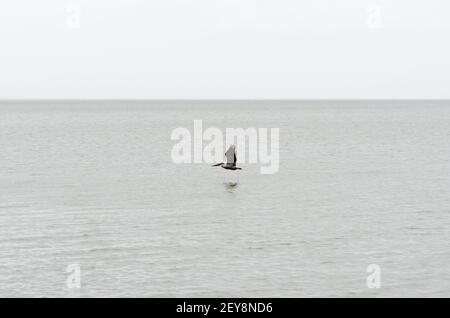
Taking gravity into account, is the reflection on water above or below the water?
above

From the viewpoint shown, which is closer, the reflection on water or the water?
the water

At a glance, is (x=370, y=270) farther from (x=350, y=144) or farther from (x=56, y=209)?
(x=350, y=144)

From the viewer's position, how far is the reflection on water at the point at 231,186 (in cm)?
5430

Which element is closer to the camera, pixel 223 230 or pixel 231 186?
pixel 223 230

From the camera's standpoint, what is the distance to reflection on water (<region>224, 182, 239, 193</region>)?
54.3m

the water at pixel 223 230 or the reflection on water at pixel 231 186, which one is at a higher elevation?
the reflection on water at pixel 231 186

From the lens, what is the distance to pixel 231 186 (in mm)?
56562

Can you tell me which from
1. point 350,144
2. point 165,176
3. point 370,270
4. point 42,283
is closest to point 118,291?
point 42,283

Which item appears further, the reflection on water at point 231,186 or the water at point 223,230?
the reflection on water at point 231,186

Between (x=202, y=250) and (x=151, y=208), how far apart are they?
12.1m
